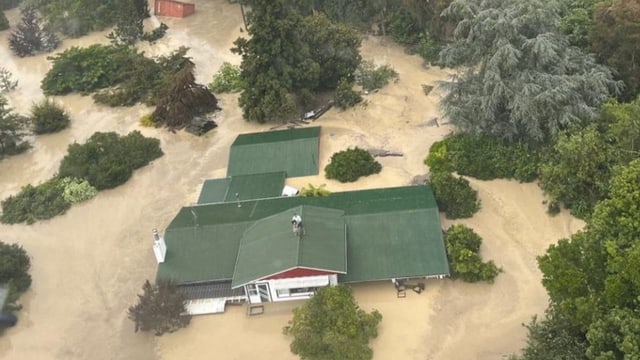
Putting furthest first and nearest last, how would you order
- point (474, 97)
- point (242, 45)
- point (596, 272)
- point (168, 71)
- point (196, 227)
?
point (168, 71), point (242, 45), point (474, 97), point (196, 227), point (596, 272)

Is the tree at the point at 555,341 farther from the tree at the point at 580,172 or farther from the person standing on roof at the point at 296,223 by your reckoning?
the person standing on roof at the point at 296,223

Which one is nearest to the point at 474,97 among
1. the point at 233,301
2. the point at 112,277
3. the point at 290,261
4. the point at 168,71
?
the point at 290,261

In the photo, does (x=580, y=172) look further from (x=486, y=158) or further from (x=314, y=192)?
(x=314, y=192)

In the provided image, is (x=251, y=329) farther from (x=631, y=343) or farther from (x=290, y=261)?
(x=631, y=343)

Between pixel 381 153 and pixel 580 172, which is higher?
pixel 580 172

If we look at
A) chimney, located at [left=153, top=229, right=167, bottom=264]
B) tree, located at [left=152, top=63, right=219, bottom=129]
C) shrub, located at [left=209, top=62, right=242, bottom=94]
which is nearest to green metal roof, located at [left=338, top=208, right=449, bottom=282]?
chimney, located at [left=153, top=229, right=167, bottom=264]

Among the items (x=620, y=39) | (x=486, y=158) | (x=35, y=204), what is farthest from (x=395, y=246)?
(x=35, y=204)

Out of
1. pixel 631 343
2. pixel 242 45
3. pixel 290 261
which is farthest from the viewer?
pixel 242 45

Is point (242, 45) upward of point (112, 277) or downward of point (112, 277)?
upward
